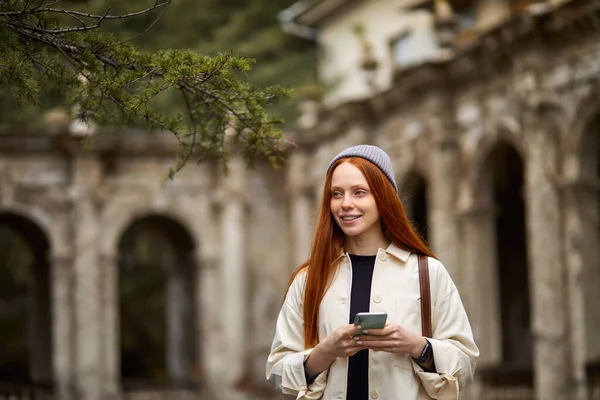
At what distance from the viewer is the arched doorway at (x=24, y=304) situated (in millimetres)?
29422

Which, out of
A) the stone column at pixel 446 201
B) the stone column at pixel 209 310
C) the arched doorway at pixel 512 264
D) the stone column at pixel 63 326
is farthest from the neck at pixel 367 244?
the stone column at pixel 209 310

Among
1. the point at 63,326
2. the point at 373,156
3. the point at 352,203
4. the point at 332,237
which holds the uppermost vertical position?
the point at 373,156

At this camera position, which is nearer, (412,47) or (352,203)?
(352,203)

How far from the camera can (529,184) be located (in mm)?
19234

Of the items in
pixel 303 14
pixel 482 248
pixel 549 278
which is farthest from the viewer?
pixel 303 14

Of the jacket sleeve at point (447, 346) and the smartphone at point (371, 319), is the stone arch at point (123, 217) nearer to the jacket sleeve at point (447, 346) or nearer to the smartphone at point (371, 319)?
the jacket sleeve at point (447, 346)

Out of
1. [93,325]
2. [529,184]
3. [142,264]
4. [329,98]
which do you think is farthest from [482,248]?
[142,264]

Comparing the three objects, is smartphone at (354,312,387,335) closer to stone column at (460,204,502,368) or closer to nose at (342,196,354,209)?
nose at (342,196,354,209)

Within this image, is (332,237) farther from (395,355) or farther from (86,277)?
(86,277)

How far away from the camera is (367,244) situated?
5.88m

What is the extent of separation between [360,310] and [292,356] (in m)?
0.36

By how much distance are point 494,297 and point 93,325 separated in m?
9.12

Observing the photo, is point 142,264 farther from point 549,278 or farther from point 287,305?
point 287,305

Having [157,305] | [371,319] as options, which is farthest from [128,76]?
[157,305]
